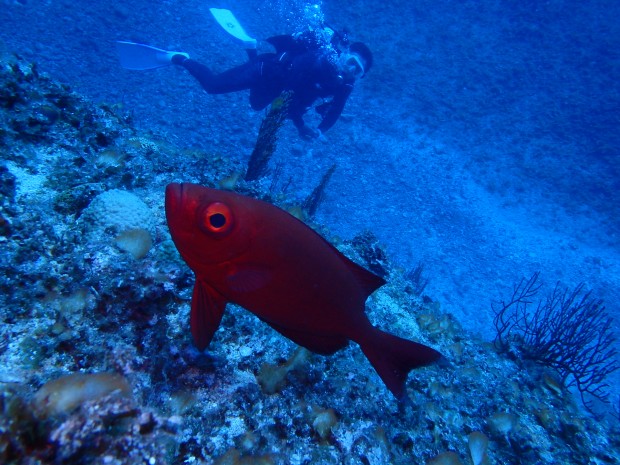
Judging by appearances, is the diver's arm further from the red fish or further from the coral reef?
the red fish

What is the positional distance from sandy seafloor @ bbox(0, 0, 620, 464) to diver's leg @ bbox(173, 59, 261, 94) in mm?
937

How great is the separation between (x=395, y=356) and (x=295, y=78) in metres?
8.61

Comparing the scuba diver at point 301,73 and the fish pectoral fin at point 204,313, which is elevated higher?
the scuba diver at point 301,73

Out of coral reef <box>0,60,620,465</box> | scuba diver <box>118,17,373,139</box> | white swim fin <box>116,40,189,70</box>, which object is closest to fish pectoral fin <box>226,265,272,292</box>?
coral reef <box>0,60,620,465</box>

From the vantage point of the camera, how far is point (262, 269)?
4.18 feet

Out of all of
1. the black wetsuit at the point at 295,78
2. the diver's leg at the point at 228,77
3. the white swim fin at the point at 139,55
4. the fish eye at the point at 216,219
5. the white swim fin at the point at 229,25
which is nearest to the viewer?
the fish eye at the point at 216,219

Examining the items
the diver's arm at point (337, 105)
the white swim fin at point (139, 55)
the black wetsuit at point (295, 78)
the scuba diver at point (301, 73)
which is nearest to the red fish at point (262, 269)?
the scuba diver at point (301, 73)

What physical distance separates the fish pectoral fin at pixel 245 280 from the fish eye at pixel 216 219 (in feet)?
0.53

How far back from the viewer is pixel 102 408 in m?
1.00

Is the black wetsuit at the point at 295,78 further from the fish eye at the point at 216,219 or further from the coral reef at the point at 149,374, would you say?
the fish eye at the point at 216,219

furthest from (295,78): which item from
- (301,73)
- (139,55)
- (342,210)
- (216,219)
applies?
(216,219)

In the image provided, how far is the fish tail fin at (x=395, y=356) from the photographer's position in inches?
56.3

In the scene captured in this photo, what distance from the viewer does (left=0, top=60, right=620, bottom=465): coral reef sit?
3.41 ft

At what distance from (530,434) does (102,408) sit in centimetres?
299
